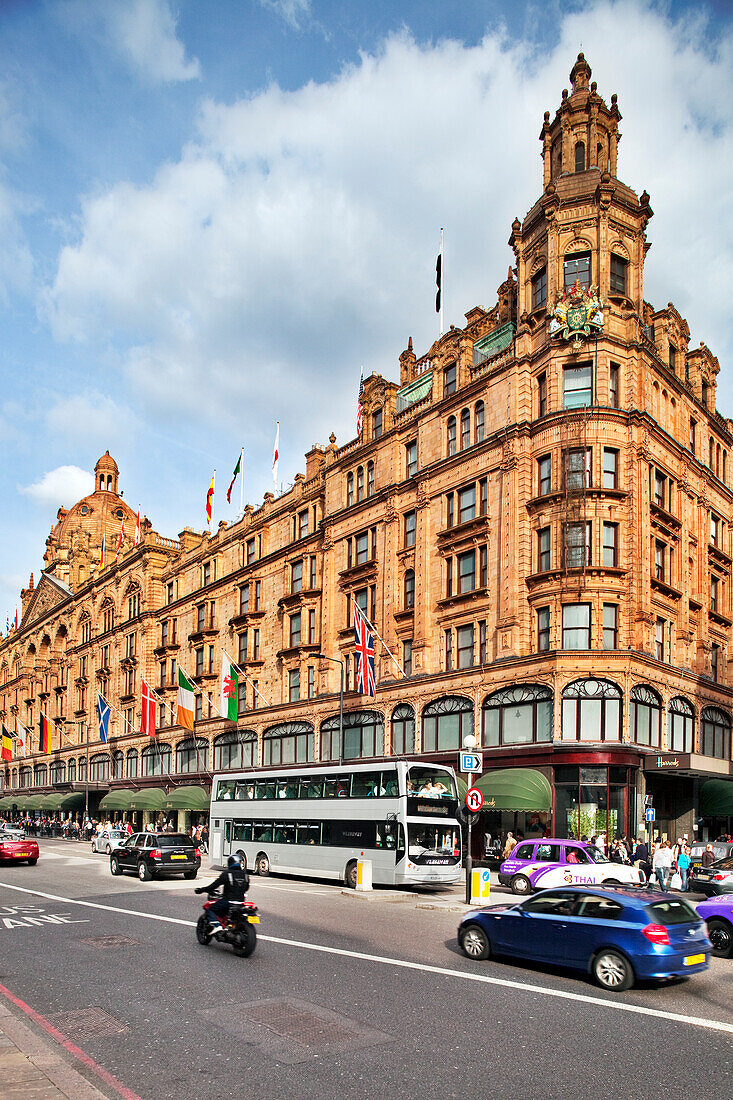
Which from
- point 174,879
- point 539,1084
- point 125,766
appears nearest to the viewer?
point 539,1084

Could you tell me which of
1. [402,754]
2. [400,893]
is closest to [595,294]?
[402,754]

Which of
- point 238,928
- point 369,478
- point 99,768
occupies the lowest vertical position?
point 99,768

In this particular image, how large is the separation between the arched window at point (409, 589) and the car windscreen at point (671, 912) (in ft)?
104

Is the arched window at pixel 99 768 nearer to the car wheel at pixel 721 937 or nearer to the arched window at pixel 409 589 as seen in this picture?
the arched window at pixel 409 589

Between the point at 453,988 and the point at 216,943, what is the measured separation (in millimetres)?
5541

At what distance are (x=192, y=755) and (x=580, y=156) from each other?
47056mm

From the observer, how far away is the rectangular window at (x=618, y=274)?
134ft

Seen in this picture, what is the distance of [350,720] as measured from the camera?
4894cm

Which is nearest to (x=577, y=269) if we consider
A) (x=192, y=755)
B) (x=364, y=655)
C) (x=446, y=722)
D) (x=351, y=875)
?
(x=364, y=655)

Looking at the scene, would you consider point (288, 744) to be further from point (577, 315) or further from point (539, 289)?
point (577, 315)

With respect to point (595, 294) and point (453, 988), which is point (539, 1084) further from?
point (595, 294)

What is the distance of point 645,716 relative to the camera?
123ft

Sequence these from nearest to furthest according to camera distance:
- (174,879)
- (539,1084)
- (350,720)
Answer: (539,1084) < (174,879) < (350,720)

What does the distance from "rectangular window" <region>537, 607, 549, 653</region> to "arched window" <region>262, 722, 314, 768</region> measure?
752 inches
